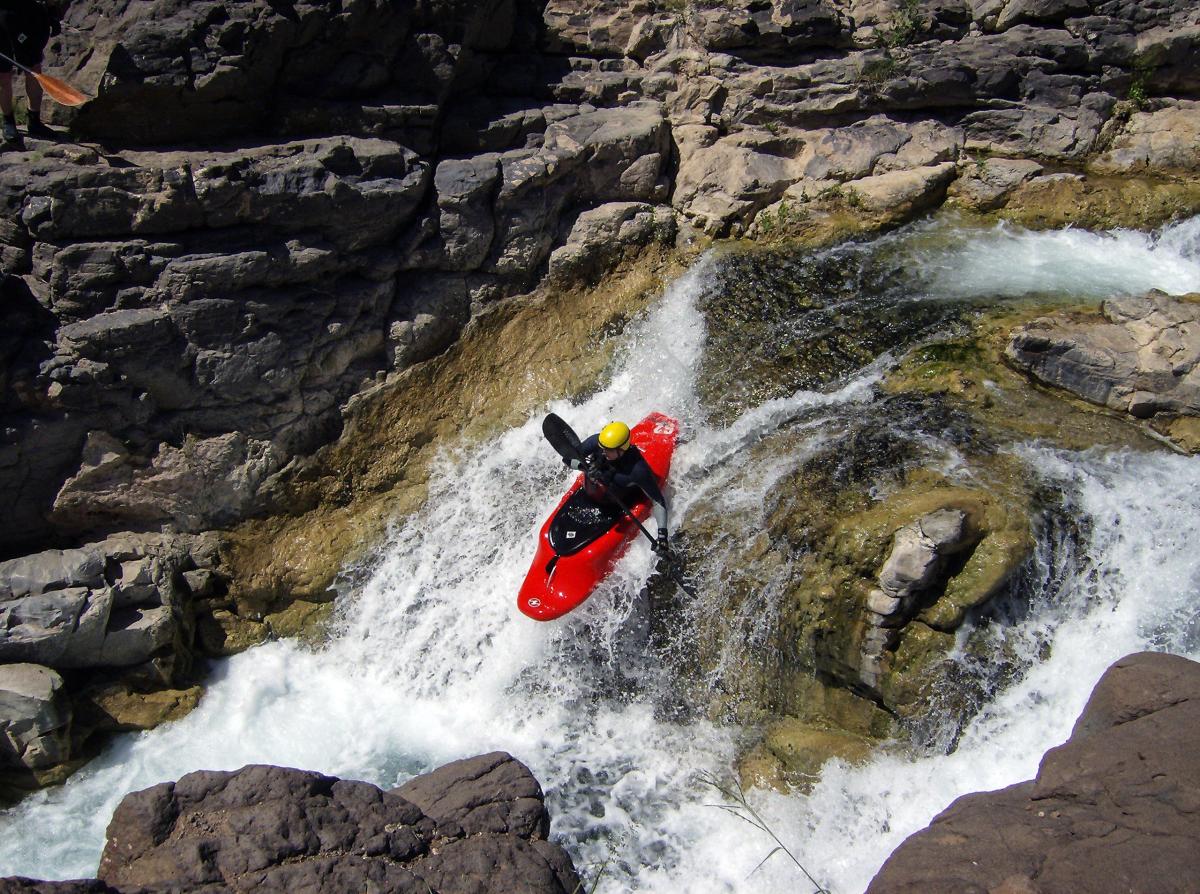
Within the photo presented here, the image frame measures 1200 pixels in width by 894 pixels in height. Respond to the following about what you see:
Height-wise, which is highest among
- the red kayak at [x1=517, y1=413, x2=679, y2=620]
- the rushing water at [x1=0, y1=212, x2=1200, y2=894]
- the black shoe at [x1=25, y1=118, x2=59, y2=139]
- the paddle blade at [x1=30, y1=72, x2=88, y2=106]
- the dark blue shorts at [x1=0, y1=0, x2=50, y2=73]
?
the dark blue shorts at [x1=0, y1=0, x2=50, y2=73]

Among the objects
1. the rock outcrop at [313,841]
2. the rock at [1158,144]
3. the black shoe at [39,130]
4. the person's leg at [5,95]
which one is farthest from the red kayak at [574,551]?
the rock at [1158,144]

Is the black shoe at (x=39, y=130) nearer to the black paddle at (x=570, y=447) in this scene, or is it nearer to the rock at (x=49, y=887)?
the black paddle at (x=570, y=447)

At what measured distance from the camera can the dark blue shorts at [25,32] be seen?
23.7ft

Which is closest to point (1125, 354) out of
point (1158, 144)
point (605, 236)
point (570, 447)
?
point (1158, 144)

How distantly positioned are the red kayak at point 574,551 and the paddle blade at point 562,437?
0.33 meters

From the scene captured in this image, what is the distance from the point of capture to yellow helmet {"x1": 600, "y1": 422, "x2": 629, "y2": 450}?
21.9 ft

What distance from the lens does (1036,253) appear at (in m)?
8.56

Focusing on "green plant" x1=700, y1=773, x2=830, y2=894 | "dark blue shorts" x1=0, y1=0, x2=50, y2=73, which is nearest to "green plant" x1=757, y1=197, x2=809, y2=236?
"green plant" x1=700, y1=773, x2=830, y2=894

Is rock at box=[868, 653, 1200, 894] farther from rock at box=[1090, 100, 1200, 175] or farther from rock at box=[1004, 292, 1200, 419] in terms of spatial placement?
rock at box=[1090, 100, 1200, 175]

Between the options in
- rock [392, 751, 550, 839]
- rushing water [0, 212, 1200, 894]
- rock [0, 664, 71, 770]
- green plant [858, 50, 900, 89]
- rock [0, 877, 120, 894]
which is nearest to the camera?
rock [0, 877, 120, 894]

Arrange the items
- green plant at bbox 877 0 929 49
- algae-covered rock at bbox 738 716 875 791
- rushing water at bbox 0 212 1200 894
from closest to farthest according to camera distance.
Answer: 1. rushing water at bbox 0 212 1200 894
2. algae-covered rock at bbox 738 716 875 791
3. green plant at bbox 877 0 929 49

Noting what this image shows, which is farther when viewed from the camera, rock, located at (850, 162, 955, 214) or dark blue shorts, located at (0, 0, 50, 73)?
rock, located at (850, 162, 955, 214)

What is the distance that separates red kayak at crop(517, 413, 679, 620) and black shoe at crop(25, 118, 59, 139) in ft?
16.8

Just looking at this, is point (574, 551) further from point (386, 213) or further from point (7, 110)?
point (7, 110)
